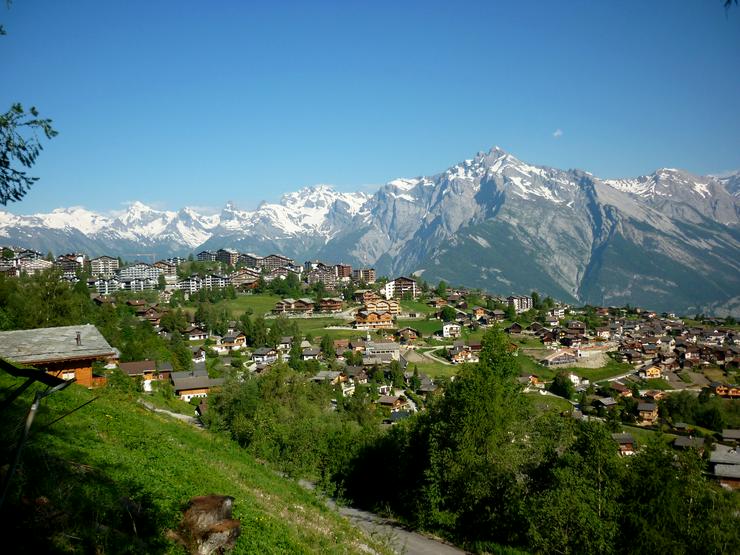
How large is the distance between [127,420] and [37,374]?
1079 centimetres

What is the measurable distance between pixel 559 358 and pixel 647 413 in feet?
79.6

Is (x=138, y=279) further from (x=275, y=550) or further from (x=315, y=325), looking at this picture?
(x=275, y=550)

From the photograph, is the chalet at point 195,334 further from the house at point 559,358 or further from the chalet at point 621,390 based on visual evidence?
the chalet at point 621,390

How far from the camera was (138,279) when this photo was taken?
12200 cm

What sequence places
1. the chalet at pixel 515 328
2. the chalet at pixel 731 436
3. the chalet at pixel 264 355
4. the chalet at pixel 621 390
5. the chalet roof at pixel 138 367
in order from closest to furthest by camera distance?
the chalet roof at pixel 138 367 < the chalet at pixel 731 436 < the chalet at pixel 264 355 < the chalet at pixel 621 390 < the chalet at pixel 515 328

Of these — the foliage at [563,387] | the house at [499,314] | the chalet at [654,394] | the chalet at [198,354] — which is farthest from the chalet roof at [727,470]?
the house at [499,314]

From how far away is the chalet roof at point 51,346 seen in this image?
589 inches

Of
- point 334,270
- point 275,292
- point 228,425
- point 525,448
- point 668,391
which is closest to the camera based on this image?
point 525,448

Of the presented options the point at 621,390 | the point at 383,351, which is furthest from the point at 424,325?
the point at 621,390

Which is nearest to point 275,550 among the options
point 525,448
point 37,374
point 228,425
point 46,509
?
point 46,509

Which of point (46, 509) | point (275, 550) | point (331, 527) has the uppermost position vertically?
point (46, 509)

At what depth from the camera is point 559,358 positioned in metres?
82.4

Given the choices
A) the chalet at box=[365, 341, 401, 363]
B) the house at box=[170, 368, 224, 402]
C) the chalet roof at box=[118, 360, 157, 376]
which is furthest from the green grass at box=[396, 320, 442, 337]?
the chalet roof at box=[118, 360, 157, 376]

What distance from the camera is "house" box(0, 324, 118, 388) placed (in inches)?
596
